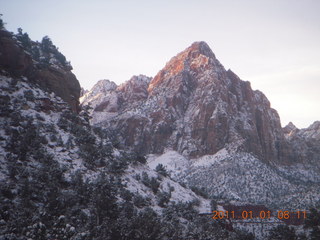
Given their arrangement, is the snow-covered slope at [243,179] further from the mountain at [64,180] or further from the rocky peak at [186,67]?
the rocky peak at [186,67]

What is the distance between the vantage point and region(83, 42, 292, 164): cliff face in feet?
478

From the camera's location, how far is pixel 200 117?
152 metres

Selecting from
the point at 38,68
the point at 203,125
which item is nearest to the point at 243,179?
the point at 203,125

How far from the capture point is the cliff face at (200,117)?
146 m

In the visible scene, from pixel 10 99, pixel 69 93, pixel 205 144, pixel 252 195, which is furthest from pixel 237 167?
pixel 10 99

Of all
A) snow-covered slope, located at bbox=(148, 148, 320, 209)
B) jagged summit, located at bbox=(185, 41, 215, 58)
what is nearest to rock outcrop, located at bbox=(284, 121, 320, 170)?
snow-covered slope, located at bbox=(148, 148, 320, 209)

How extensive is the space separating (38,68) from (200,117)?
341 feet

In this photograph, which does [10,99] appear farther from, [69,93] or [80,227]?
[80,227]

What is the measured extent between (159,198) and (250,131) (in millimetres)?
115538

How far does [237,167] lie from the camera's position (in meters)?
110

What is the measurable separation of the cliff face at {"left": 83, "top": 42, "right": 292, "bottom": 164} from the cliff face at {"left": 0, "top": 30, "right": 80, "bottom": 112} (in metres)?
88.8
